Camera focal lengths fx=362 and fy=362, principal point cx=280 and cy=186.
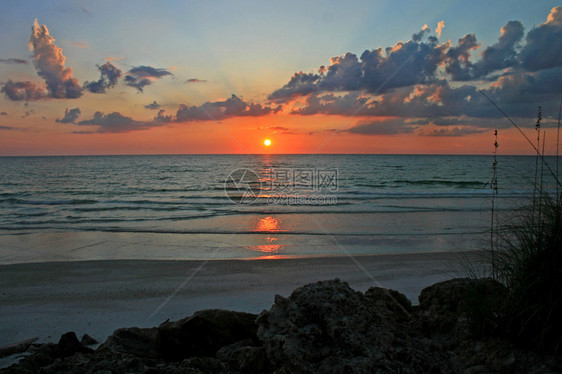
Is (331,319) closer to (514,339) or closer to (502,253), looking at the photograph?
(514,339)

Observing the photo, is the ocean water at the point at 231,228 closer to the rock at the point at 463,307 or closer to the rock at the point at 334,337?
the rock at the point at 463,307

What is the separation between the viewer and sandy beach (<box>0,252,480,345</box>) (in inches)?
201

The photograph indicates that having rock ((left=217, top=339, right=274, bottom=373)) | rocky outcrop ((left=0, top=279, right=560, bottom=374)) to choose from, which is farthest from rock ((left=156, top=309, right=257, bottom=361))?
rock ((left=217, top=339, right=274, bottom=373))

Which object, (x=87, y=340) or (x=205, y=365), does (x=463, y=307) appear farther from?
(x=87, y=340)

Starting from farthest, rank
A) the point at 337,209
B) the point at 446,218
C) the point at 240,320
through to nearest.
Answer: the point at 337,209
the point at 446,218
the point at 240,320

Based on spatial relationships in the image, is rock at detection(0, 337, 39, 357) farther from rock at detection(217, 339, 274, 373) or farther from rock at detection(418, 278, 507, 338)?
rock at detection(418, 278, 507, 338)

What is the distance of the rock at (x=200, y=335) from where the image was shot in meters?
3.48

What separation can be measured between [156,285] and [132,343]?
3.35 meters

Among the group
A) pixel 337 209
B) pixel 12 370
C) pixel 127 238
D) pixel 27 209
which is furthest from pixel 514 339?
pixel 27 209

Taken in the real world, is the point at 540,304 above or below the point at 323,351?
above

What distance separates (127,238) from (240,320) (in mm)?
9057

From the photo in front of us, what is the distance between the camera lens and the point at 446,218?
15.1 metres

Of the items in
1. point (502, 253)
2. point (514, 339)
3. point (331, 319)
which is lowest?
point (514, 339)

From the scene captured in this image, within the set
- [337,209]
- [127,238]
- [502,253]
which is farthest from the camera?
[337,209]
